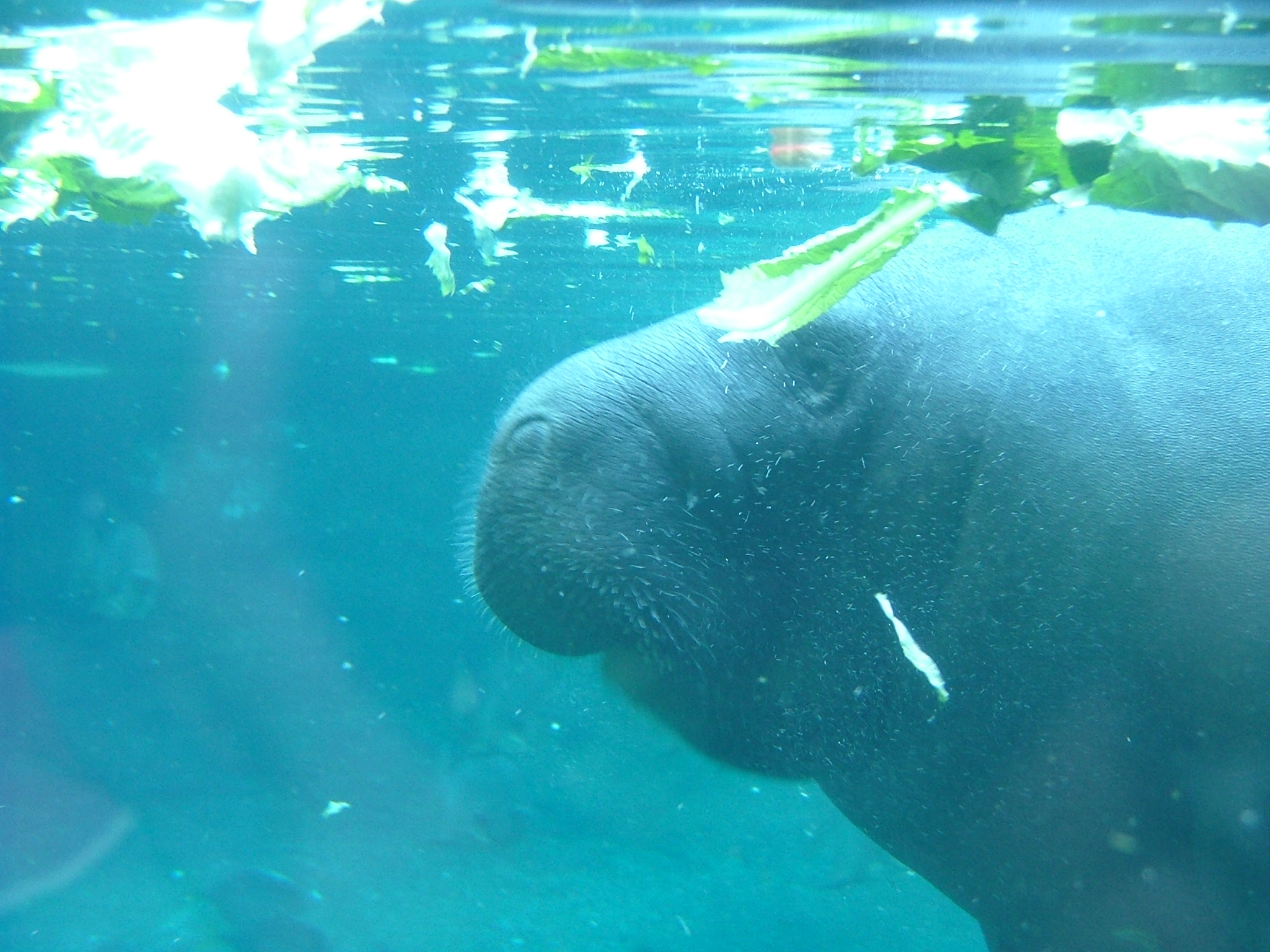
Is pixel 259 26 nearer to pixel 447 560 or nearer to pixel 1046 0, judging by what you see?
pixel 1046 0

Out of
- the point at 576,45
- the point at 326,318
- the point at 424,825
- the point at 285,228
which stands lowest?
the point at 424,825

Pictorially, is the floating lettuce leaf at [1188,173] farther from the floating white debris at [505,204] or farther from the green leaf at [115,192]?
the floating white debris at [505,204]

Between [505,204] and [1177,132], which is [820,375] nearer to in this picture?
[1177,132]

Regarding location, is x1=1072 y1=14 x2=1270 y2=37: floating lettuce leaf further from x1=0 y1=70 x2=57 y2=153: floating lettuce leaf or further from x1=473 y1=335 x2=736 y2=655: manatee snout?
x1=0 y1=70 x2=57 y2=153: floating lettuce leaf

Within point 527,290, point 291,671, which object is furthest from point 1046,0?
point 291,671

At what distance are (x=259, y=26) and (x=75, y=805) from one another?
2140 cm

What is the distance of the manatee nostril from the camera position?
117 inches

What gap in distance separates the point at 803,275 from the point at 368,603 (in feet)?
94.4

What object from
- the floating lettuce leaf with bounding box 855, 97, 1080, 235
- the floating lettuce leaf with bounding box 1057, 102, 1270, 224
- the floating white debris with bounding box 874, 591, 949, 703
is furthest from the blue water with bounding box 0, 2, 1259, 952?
the floating lettuce leaf with bounding box 1057, 102, 1270, 224

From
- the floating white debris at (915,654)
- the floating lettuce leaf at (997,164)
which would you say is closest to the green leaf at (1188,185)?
the floating lettuce leaf at (997,164)

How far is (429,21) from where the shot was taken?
468cm

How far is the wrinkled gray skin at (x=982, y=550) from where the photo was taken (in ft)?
9.35

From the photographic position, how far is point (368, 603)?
1163 inches

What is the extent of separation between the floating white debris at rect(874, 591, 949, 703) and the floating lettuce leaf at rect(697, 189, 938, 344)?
3.28ft
